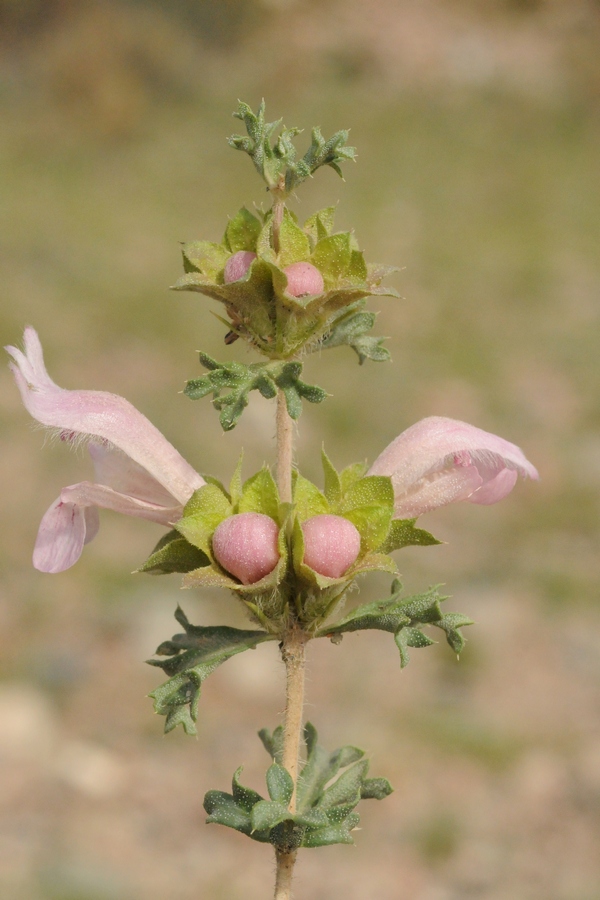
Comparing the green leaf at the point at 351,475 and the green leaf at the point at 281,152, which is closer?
the green leaf at the point at 281,152

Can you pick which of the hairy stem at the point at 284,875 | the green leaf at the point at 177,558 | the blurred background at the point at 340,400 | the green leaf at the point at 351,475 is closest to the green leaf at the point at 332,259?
the green leaf at the point at 351,475

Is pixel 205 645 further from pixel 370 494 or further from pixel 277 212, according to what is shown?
pixel 277 212

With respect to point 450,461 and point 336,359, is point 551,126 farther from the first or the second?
point 450,461

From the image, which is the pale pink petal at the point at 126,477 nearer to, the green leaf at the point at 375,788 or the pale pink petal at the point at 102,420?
the pale pink petal at the point at 102,420

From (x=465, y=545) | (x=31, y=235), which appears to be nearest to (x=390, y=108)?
(x=31, y=235)

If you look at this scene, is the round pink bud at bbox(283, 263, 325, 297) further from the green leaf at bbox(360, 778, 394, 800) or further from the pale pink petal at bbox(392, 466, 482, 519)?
the green leaf at bbox(360, 778, 394, 800)

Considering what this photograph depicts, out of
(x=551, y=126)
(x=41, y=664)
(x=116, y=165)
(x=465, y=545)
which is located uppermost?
(x=551, y=126)

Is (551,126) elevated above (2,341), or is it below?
above
